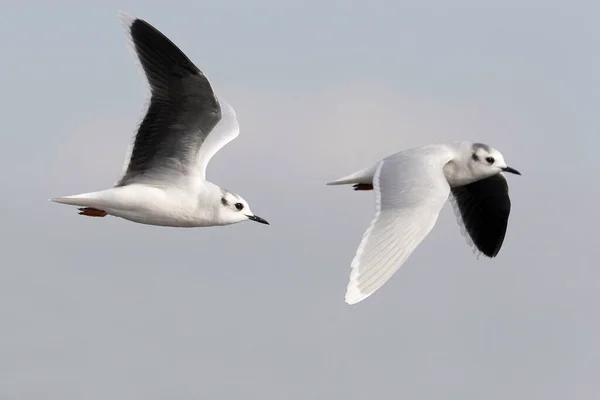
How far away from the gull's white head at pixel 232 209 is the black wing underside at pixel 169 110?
54cm

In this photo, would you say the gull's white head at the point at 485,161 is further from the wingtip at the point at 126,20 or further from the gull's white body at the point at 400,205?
the wingtip at the point at 126,20

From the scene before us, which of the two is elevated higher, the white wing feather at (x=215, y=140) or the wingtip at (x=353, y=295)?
the white wing feather at (x=215, y=140)

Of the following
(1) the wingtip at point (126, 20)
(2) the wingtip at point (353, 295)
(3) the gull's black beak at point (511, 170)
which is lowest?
(2) the wingtip at point (353, 295)

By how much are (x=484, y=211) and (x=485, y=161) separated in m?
1.61

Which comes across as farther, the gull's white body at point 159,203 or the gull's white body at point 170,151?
the gull's white body at point 159,203

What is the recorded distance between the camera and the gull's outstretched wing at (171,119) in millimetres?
15117

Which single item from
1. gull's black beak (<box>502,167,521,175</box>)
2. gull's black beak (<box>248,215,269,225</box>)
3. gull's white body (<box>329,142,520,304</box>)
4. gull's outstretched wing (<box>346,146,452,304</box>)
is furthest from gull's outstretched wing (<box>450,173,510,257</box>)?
gull's black beak (<box>248,215,269,225</box>)

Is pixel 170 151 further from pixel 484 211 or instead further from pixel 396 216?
pixel 484 211

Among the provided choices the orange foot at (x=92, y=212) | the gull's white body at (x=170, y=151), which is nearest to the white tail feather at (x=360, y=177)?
the gull's white body at (x=170, y=151)

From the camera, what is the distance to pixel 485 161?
1731 cm

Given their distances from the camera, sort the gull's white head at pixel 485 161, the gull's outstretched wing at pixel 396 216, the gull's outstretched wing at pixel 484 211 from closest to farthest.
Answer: the gull's outstretched wing at pixel 396 216 → the gull's white head at pixel 485 161 → the gull's outstretched wing at pixel 484 211

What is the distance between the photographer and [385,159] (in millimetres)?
16500

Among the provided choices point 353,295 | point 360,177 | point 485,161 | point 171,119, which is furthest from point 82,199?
point 485,161

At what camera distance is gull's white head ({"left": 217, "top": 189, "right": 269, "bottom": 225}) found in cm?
1567
